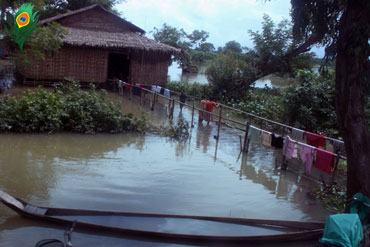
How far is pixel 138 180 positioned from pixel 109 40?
13954mm

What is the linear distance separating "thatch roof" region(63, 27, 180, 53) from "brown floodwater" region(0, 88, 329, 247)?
30.2 ft

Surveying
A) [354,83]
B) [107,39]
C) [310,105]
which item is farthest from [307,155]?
[107,39]

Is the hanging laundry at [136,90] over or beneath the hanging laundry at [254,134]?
over

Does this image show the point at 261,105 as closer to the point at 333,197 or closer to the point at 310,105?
the point at 310,105

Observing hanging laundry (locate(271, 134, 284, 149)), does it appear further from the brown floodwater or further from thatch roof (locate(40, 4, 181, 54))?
thatch roof (locate(40, 4, 181, 54))

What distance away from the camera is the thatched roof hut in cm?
1978

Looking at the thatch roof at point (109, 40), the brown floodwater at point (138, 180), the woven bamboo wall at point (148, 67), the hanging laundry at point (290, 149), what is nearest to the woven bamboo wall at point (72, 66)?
the thatch roof at point (109, 40)

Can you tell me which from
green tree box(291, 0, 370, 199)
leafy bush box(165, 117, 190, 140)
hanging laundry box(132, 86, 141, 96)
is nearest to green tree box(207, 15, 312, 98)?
hanging laundry box(132, 86, 141, 96)

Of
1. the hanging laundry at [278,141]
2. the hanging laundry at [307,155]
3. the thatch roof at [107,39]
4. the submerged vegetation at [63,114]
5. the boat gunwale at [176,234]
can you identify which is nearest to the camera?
the boat gunwale at [176,234]

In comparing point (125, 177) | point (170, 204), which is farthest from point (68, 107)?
point (170, 204)

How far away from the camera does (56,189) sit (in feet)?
24.4

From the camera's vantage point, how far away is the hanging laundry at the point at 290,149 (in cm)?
908

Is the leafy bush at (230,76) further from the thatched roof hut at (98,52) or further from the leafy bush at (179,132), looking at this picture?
the leafy bush at (179,132)

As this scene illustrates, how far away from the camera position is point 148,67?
22.2 metres
